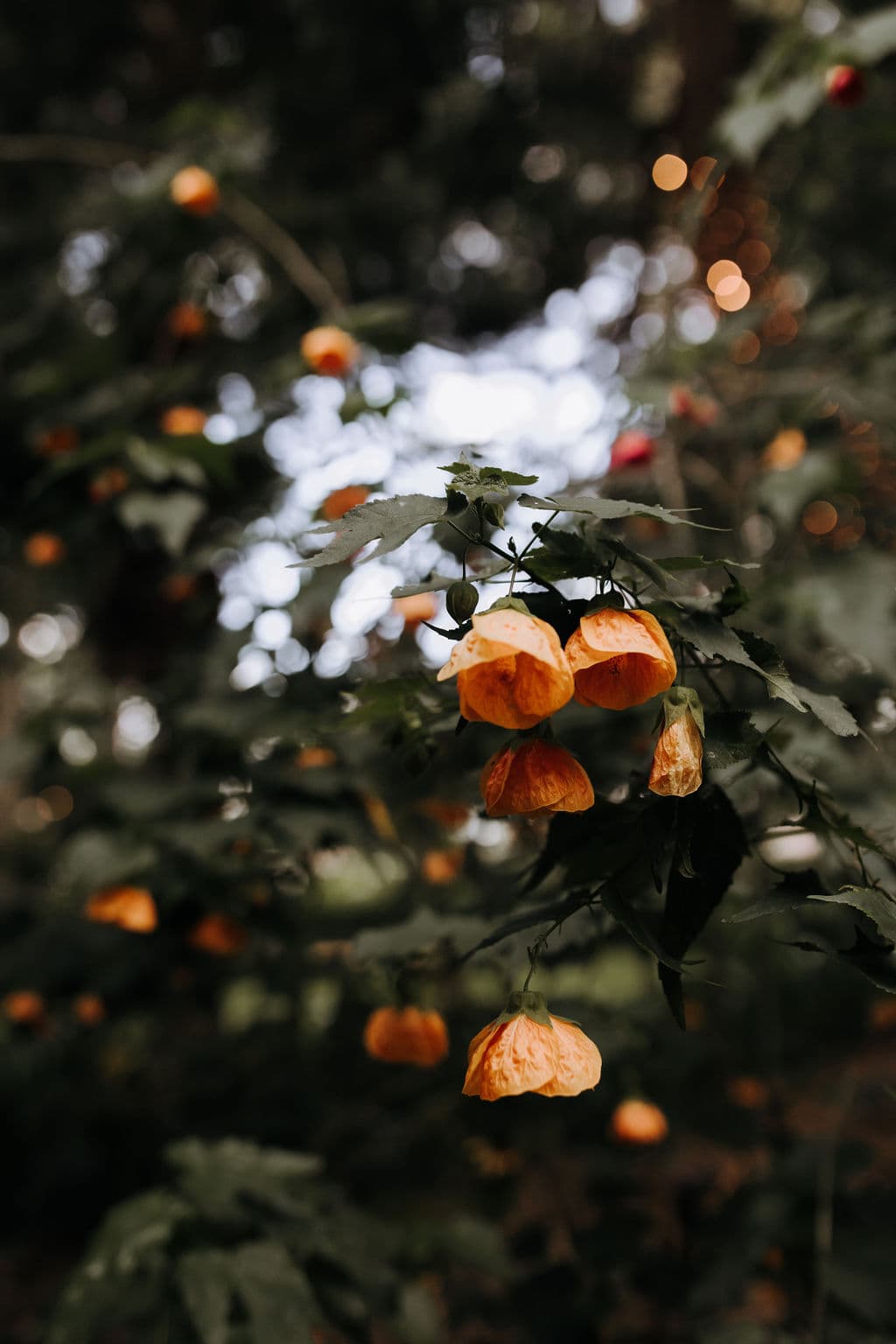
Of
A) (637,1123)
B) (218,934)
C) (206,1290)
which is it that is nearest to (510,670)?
(206,1290)

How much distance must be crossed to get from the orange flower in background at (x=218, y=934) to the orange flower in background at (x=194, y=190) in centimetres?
143

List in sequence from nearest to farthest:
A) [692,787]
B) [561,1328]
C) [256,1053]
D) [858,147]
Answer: [692,787], [561,1328], [256,1053], [858,147]

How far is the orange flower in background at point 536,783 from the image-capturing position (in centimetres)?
68

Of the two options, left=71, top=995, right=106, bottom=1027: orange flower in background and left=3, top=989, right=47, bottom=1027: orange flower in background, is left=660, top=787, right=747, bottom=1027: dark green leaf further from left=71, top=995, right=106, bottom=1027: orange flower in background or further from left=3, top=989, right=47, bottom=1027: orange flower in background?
left=3, top=989, right=47, bottom=1027: orange flower in background

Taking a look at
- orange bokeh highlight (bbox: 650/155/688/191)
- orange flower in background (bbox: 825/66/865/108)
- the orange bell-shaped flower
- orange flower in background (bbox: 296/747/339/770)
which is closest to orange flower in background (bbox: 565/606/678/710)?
the orange bell-shaped flower

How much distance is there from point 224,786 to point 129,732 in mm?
1656

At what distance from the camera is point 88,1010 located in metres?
2.35

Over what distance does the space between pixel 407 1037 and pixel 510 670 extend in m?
0.78

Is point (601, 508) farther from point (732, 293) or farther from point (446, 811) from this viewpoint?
point (732, 293)

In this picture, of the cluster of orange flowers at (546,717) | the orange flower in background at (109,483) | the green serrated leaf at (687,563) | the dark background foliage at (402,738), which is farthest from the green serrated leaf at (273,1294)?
the orange flower in background at (109,483)

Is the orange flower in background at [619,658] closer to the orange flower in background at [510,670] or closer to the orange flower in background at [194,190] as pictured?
the orange flower in background at [510,670]

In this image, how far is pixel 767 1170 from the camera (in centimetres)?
171

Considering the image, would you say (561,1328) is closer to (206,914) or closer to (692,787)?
(206,914)

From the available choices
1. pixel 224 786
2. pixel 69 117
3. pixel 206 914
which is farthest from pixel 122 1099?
pixel 69 117
